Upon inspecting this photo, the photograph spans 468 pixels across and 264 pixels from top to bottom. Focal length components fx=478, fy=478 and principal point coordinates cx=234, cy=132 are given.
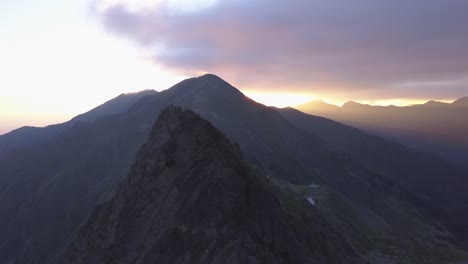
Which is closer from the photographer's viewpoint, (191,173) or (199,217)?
(199,217)

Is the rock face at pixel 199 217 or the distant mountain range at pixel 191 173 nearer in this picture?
the rock face at pixel 199 217

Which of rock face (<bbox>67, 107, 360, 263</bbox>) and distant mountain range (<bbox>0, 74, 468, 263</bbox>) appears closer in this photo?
rock face (<bbox>67, 107, 360, 263</bbox>)

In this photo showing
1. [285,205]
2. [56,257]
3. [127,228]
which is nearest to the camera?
[127,228]

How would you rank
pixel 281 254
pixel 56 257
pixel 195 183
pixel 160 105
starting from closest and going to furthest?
pixel 281 254
pixel 195 183
pixel 56 257
pixel 160 105

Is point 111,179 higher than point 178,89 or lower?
lower

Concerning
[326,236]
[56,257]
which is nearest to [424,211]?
[56,257]

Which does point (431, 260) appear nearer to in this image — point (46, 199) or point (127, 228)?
point (127, 228)

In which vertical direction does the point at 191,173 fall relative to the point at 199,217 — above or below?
above

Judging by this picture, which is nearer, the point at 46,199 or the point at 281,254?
the point at 281,254
